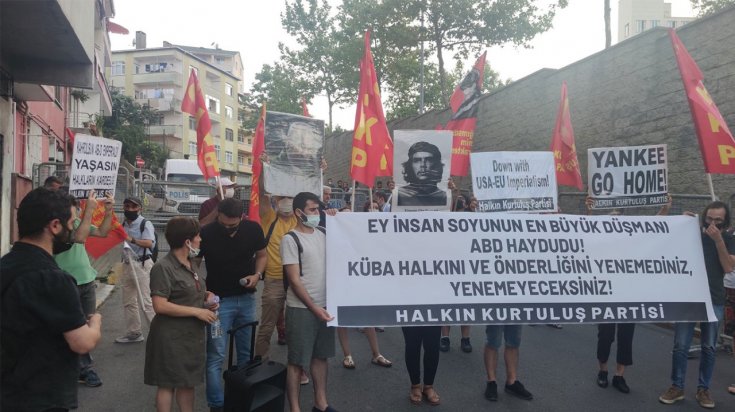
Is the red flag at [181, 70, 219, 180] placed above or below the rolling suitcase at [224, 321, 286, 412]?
above

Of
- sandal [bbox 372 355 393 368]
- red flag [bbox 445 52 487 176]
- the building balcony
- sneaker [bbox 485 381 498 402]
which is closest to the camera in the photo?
sneaker [bbox 485 381 498 402]

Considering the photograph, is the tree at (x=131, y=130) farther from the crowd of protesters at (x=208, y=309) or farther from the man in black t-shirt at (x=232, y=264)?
the man in black t-shirt at (x=232, y=264)

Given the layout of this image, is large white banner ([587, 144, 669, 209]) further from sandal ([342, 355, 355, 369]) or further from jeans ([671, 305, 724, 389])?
sandal ([342, 355, 355, 369])

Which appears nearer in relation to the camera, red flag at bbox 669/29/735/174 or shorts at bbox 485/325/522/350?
shorts at bbox 485/325/522/350

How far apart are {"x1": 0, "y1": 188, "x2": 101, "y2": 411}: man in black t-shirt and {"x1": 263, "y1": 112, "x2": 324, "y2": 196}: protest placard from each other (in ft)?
10.3

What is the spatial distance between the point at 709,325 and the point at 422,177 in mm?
3097

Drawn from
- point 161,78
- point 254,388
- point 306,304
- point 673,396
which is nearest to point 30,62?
point 306,304

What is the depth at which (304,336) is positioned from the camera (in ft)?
13.5

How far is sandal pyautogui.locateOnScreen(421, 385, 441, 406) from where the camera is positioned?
15.5 ft

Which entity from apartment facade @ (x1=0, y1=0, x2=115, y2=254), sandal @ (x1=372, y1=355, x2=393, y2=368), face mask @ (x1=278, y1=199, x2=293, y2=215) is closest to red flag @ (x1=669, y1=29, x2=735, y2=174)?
sandal @ (x1=372, y1=355, x2=393, y2=368)

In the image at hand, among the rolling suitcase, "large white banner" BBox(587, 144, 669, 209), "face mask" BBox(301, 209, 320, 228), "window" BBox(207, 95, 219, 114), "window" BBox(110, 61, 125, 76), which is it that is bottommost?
the rolling suitcase

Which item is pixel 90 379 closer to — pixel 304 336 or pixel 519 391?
pixel 304 336

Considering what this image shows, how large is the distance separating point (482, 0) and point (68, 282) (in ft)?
71.0

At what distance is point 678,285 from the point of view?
4.75m
